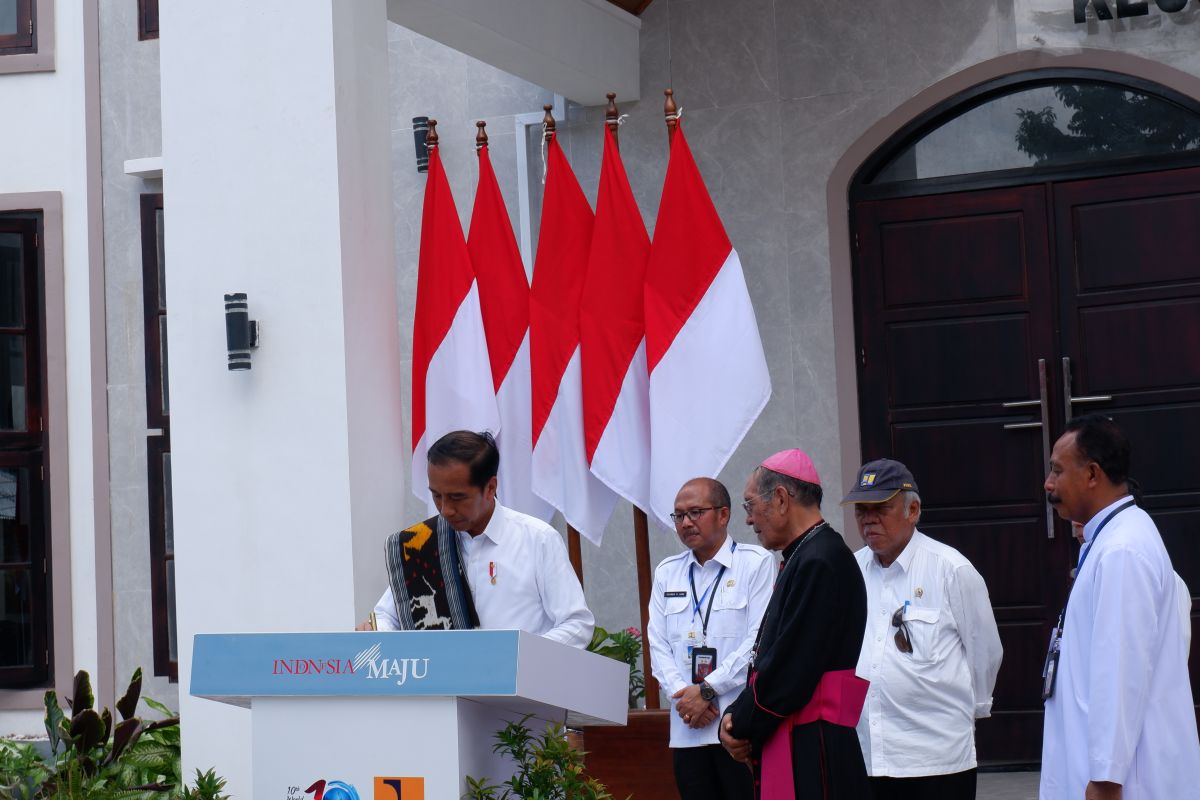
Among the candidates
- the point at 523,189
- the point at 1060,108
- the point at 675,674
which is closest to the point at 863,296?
the point at 1060,108

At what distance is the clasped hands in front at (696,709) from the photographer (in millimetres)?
5527

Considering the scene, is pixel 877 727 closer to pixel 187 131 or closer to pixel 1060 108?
pixel 187 131

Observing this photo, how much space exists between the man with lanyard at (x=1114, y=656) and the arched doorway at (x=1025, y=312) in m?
3.99

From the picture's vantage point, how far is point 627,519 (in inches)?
335

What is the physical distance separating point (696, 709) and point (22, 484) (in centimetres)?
564

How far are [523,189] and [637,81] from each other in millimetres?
862

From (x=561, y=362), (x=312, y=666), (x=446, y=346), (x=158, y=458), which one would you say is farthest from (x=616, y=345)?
(x=158, y=458)

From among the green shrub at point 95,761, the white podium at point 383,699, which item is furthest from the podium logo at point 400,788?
the green shrub at point 95,761

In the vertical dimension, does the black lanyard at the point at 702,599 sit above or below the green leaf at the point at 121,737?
above

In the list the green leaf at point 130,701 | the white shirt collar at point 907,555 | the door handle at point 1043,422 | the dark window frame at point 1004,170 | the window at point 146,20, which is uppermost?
the window at point 146,20

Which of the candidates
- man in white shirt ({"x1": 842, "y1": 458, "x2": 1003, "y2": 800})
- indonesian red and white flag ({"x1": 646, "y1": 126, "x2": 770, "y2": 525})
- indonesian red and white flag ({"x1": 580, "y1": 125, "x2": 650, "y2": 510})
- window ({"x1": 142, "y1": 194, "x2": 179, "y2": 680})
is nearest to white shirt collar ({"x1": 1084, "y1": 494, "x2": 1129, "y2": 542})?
man in white shirt ({"x1": 842, "y1": 458, "x2": 1003, "y2": 800})

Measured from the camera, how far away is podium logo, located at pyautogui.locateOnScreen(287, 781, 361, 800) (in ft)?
12.3

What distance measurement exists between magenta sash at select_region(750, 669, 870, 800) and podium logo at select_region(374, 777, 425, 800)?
1.11m

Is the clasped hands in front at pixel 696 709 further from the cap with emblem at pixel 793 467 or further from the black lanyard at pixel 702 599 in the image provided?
the cap with emblem at pixel 793 467
